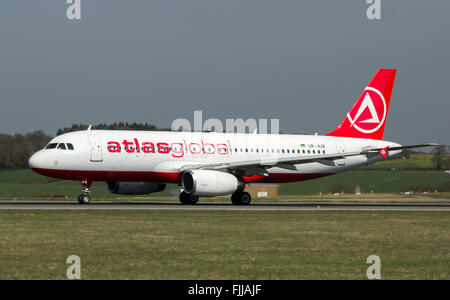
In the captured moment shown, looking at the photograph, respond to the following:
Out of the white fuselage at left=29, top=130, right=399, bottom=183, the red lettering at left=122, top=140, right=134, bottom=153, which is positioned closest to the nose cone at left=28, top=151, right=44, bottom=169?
the white fuselage at left=29, top=130, right=399, bottom=183

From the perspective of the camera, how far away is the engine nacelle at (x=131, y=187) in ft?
145

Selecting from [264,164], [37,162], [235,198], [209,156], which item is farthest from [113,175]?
[264,164]

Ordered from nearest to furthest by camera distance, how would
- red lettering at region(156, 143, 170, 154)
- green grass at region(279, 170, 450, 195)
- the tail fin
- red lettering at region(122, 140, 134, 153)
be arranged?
red lettering at region(122, 140, 134, 153)
red lettering at region(156, 143, 170, 154)
the tail fin
green grass at region(279, 170, 450, 195)

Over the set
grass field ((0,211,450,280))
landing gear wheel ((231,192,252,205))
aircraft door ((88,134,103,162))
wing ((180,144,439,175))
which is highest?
aircraft door ((88,134,103,162))

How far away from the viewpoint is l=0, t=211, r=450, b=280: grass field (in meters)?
15.1

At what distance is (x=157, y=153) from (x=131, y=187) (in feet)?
11.4

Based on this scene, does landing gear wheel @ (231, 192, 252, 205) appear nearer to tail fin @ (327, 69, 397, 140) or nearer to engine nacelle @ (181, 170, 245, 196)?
engine nacelle @ (181, 170, 245, 196)

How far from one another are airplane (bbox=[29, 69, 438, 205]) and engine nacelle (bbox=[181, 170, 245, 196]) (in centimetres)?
5

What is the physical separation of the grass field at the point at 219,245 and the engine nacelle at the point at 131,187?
12266 mm

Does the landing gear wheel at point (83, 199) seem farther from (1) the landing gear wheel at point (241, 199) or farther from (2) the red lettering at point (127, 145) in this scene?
(1) the landing gear wheel at point (241, 199)

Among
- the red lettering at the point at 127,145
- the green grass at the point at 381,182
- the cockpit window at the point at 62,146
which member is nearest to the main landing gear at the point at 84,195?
the cockpit window at the point at 62,146

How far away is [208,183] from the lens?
132 ft
